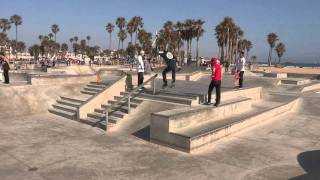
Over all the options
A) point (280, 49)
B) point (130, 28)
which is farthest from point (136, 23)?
point (280, 49)

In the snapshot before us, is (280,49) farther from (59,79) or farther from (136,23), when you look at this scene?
(59,79)

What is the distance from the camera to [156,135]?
9359 mm

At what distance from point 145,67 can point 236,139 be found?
641 cm

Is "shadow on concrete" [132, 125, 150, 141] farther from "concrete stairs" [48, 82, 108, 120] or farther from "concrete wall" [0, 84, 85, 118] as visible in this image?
"concrete wall" [0, 84, 85, 118]

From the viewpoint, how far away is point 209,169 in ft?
24.3

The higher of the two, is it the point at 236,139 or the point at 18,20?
the point at 18,20

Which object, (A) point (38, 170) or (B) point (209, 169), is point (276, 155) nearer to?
(B) point (209, 169)

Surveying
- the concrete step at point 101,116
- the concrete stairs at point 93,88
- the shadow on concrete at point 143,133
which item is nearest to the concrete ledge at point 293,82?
the concrete stairs at point 93,88

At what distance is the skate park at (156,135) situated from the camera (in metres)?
7.39

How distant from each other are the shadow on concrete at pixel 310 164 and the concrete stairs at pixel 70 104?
8.26 m

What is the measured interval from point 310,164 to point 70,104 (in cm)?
1006

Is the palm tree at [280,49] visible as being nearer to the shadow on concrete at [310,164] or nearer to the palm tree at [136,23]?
the palm tree at [136,23]

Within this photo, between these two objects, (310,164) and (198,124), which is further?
(198,124)

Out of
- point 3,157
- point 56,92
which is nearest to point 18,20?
point 56,92
